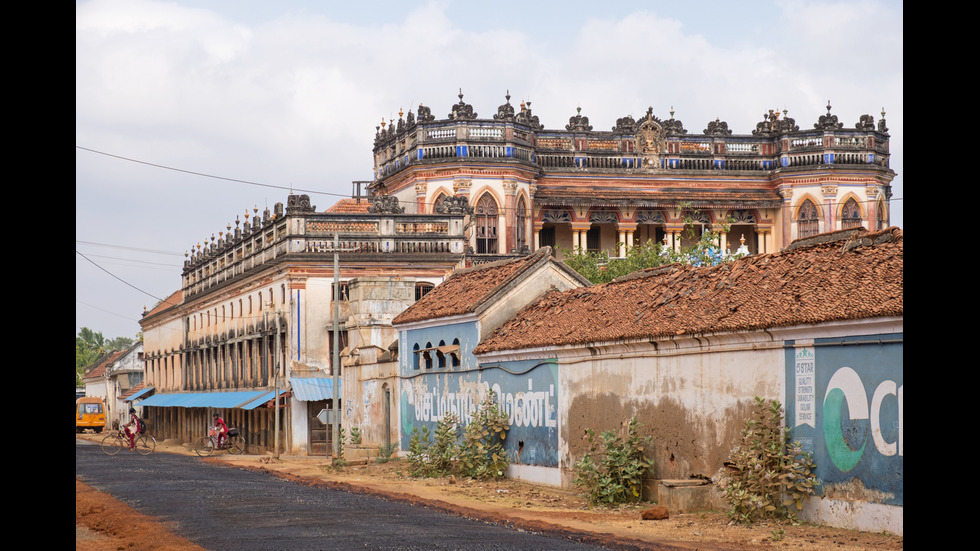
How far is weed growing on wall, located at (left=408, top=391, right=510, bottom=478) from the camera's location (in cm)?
2673

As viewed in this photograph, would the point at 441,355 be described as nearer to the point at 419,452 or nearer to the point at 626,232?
the point at 419,452

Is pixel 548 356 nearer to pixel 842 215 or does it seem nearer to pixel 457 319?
pixel 457 319

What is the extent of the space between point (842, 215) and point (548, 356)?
1197 inches

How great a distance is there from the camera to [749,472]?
17.6 meters

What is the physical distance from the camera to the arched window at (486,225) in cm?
4744

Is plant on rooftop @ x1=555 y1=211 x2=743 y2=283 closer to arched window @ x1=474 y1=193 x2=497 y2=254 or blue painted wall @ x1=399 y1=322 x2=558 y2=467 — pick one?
arched window @ x1=474 y1=193 x2=497 y2=254

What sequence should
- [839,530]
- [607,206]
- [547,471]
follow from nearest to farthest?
[839,530]
[547,471]
[607,206]

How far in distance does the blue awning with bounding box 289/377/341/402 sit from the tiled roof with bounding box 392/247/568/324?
9.00 metres

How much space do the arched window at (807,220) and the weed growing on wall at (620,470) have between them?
32697mm

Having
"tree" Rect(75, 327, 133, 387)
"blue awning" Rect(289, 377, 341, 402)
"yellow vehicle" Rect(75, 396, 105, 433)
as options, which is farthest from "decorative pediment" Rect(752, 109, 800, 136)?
"tree" Rect(75, 327, 133, 387)

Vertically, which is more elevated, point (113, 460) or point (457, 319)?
point (457, 319)
